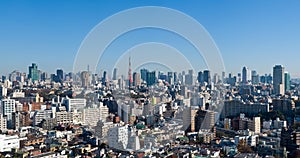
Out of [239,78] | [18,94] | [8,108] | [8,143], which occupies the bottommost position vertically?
[8,143]

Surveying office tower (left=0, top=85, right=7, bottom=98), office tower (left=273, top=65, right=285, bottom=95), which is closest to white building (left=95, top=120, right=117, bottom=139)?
office tower (left=0, top=85, right=7, bottom=98)

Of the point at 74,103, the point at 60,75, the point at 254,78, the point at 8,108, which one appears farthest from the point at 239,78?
the point at 8,108

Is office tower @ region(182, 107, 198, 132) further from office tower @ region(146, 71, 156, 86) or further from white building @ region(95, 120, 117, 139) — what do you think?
white building @ region(95, 120, 117, 139)

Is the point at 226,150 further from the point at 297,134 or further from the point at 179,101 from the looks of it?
the point at 179,101

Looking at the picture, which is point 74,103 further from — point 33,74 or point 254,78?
point 254,78

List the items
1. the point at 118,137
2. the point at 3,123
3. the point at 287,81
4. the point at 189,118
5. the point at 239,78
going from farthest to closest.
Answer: the point at 239,78, the point at 287,81, the point at 3,123, the point at 189,118, the point at 118,137

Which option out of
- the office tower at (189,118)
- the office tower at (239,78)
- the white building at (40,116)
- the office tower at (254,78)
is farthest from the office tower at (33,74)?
the office tower at (189,118)
